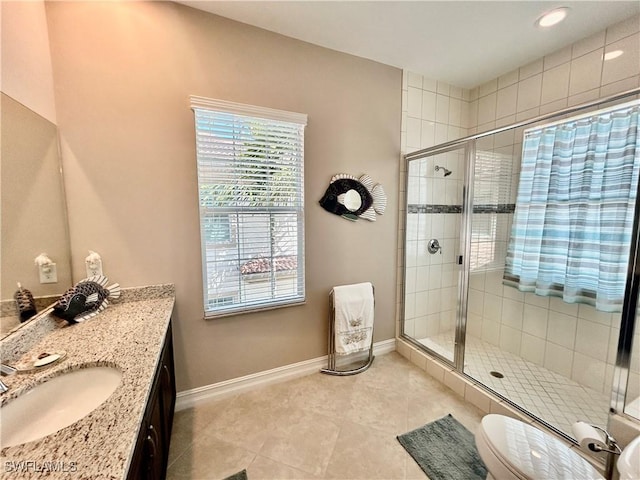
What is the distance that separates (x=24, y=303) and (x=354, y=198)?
2080 millimetres

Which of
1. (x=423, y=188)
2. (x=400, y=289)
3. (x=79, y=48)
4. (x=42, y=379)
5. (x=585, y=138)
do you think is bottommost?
(x=400, y=289)

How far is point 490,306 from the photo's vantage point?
2.63 meters

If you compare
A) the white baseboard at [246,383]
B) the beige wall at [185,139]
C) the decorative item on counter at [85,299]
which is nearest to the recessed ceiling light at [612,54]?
the beige wall at [185,139]

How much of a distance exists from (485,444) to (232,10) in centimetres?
281

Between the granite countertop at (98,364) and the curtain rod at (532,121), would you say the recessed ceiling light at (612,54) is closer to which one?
the curtain rod at (532,121)

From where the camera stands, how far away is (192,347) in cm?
187

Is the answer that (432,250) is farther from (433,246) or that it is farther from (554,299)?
(554,299)

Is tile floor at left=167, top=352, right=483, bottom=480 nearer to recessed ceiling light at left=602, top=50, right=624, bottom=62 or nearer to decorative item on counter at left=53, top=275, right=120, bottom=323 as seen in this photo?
decorative item on counter at left=53, top=275, right=120, bottom=323

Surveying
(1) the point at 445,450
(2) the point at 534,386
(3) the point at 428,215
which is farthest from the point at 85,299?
(2) the point at 534,386

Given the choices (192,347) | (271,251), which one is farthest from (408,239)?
(192,347)

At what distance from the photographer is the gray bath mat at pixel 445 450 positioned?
1393 mm

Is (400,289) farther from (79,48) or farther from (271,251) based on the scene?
(79,48)

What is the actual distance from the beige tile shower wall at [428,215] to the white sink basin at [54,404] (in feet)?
7.60

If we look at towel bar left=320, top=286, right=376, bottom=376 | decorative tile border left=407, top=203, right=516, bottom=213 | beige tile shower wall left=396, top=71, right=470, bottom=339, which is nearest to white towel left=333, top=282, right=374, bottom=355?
towel bar left=320, top=286, right=376, bottom=376
